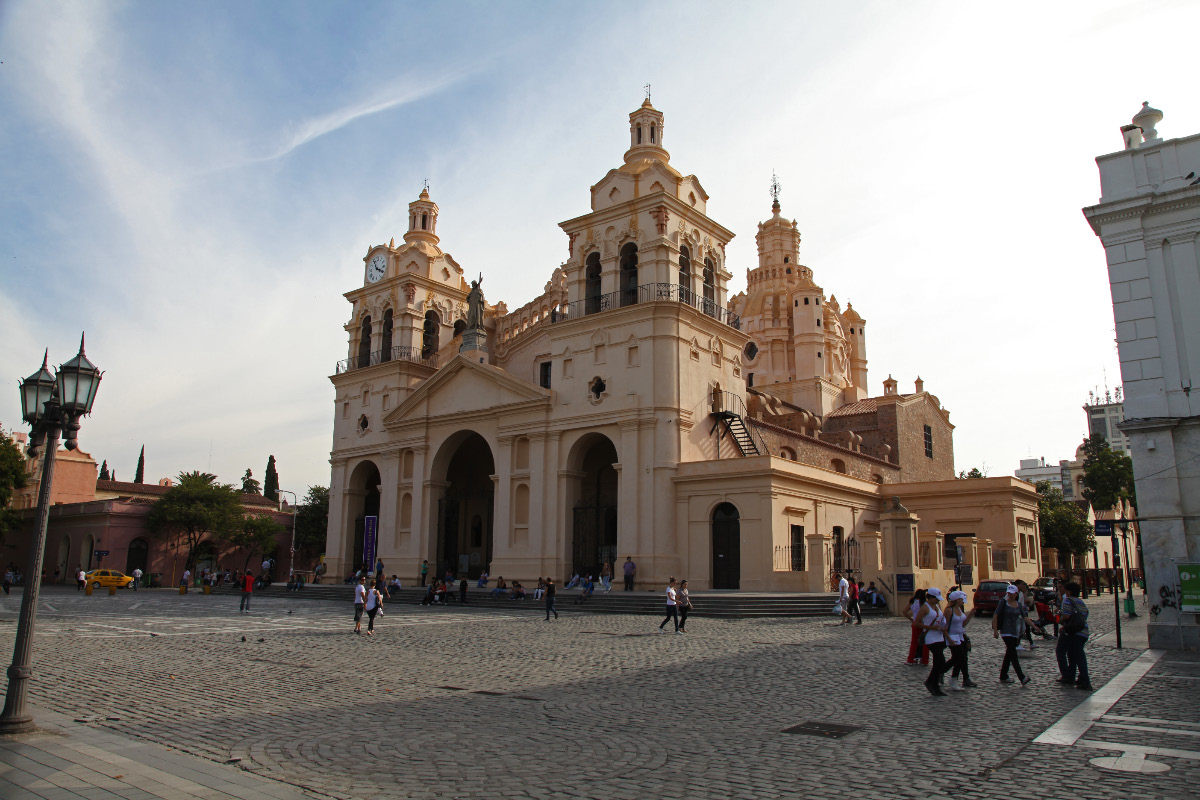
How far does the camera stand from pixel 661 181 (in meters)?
36.8

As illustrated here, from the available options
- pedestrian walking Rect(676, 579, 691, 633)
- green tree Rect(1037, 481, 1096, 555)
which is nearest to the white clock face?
pedestrian walking Rect(676, 579, 691, 633)

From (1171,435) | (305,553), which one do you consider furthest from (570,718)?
(305,553)

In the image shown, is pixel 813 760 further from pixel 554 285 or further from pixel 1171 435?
pixel 554 285

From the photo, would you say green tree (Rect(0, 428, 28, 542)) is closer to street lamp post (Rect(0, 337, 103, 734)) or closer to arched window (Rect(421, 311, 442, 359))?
arched window (Rect(421, 311, 442, 359))

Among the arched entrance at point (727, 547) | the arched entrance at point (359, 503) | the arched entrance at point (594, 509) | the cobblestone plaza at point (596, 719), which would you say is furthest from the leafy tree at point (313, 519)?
the cobblestone plaza at point (596, 719)

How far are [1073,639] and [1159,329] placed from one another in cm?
892

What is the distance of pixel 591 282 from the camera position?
38.1 m

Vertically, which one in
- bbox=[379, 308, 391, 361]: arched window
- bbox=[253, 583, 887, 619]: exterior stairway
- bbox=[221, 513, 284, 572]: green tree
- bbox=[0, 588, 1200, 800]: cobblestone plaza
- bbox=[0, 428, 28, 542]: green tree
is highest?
bbox=[379, 308, 391, 361]: arched window

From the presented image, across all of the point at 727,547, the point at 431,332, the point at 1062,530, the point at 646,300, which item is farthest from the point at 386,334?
the point at 1062,530

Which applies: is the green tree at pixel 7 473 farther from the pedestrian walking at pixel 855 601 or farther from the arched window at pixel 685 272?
the pedestrian walking at pixel 855 601

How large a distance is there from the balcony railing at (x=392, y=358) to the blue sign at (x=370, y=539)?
8425mm

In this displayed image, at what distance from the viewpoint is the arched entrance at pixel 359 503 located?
4447 cm

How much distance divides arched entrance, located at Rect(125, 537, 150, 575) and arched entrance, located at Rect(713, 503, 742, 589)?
4057cm

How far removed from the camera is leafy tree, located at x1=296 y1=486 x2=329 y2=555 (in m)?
61.9
